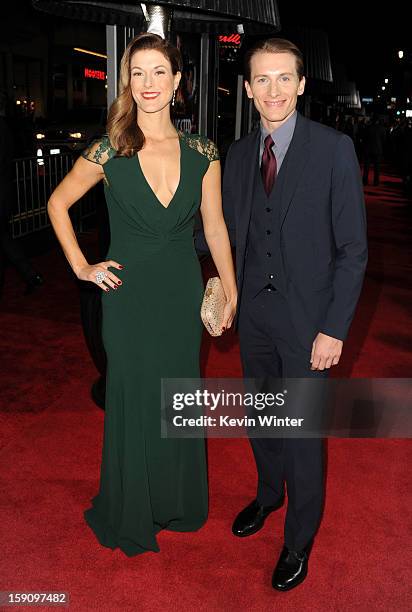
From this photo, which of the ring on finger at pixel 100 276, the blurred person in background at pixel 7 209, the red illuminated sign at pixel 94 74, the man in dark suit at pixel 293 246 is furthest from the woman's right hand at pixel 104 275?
the red illuminated sign at pixel 94 74

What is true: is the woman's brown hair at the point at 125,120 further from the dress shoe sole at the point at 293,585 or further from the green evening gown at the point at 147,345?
the dress shoe sole at the point at 293,585

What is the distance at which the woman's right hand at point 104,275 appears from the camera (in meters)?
2.27

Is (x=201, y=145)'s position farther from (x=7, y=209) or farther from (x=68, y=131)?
(x=68, y=131)

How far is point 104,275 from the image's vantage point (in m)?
2.27

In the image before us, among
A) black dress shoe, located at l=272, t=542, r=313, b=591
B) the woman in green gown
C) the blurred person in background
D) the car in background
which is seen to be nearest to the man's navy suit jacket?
the woman in green gown

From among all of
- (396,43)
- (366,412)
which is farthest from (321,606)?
(396,43)

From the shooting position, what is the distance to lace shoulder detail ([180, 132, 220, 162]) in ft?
7.64

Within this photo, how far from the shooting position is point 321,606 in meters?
2.33

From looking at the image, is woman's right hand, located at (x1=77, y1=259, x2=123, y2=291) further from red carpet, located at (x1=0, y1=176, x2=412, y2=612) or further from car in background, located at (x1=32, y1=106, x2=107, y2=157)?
car in background, located at (x1=32, y1=106, x2=107, y2=157)

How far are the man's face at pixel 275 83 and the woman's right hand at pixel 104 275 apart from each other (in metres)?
0.76

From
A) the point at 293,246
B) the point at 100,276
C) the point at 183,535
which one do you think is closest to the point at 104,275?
the point at 100,276

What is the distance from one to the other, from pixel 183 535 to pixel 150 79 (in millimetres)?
1855

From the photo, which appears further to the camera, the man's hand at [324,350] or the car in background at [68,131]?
the car in background at [68,131]

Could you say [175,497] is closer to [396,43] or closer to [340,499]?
[340,499]
